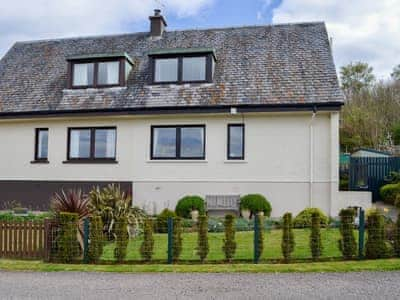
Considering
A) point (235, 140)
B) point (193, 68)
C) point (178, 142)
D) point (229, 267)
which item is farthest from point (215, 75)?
point (229, 267)

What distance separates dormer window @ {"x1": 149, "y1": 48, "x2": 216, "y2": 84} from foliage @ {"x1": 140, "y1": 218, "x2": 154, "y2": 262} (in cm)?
935

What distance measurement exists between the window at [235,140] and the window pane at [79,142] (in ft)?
19.7

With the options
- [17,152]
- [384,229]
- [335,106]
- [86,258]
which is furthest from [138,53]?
[384,229]

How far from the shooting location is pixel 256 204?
599 inches

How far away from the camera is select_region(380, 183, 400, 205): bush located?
16234 millimetres

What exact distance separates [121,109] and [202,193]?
463 centimetres

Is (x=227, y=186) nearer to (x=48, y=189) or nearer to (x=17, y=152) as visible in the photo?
(x=48, y=189)

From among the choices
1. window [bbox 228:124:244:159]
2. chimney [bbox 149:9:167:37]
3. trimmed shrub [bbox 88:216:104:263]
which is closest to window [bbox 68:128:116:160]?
window [bbox 228:124:244:159]

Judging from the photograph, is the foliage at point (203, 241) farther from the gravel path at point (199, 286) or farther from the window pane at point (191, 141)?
the window pane at point (191, 141)

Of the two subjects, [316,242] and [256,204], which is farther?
[256,204]

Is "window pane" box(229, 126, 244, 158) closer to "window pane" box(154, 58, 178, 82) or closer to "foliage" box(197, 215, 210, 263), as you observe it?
"window pane" box(154, 58, 178, 82)

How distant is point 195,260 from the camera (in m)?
8.96

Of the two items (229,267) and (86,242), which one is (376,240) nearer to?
(229,267)

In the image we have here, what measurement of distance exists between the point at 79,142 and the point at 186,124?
4739mm
